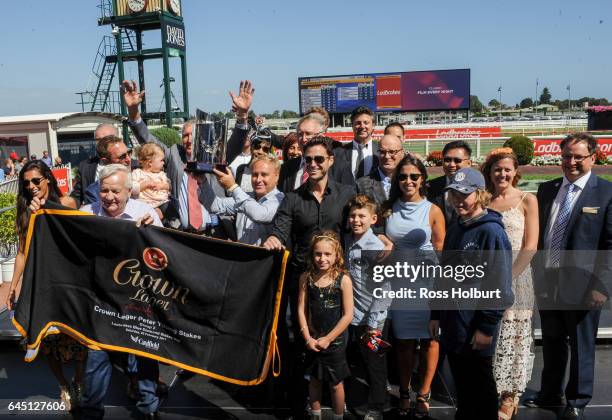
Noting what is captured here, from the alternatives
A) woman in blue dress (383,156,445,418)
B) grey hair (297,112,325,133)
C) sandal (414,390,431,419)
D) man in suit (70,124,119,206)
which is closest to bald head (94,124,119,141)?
man in suit (70,124,119,206)

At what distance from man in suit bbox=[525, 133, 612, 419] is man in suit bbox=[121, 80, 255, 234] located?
248 cm

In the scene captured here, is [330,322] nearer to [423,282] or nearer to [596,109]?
[423,282]

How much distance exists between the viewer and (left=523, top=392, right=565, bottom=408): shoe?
417cm

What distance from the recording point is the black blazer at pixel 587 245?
3789 millimetres

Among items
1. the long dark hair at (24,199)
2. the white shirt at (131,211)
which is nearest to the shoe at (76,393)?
the long dark hair at (24,199)

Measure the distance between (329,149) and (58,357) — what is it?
8.24 feet

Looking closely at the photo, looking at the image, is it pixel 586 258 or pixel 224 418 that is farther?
pixel 224 418

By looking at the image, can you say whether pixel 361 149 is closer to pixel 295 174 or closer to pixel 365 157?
pixel 365 157

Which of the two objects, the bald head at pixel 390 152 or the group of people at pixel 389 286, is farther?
the bald head at pixel 390 152

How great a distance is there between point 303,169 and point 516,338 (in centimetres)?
223

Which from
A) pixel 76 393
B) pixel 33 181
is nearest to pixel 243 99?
pixel 33 181

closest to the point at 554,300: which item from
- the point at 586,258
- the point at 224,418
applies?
the point at 586,258

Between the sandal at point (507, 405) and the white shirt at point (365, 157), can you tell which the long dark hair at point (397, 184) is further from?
the sandal at point (507, 405)

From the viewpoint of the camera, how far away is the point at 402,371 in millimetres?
4078
